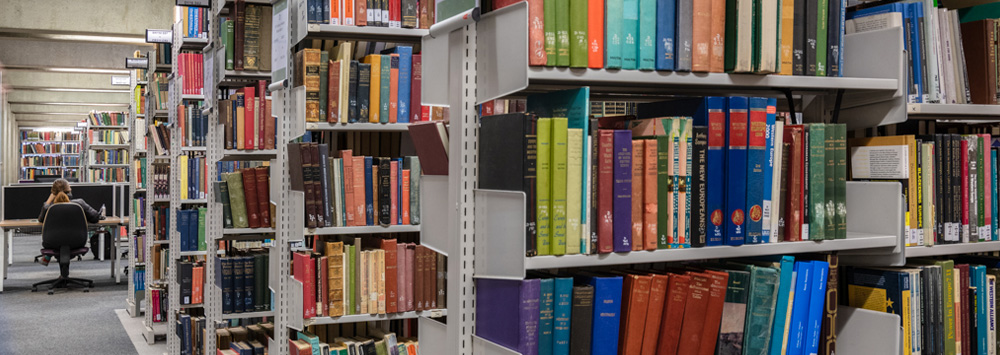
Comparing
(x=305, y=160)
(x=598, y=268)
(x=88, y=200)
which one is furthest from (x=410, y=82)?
(x=88, y=200)

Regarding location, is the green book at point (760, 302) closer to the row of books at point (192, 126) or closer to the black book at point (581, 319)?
the black book at point (581, 319)

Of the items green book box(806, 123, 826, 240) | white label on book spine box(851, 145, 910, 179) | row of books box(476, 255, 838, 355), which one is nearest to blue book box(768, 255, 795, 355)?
row of books box(476, 255, 838, 355)

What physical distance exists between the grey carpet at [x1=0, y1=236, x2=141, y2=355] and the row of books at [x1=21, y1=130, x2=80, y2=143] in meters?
13.7

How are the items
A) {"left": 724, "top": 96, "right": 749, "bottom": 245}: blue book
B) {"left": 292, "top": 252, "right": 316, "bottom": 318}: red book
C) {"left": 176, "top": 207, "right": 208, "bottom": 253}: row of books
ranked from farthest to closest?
{"left": 176, "top": 207, "right": 208, "bottom": 253}: row of books, {"left": 292, "top": 252, "right": 316, "bottom": 318}: red book, {"left": 724, "top": 96, "right": 749, "bottom": 245}: blue book

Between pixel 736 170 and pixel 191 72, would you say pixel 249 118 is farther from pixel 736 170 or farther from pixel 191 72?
pixel 736 170

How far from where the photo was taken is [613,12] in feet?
5.45

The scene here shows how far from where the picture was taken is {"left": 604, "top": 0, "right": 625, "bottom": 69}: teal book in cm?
Result: 166

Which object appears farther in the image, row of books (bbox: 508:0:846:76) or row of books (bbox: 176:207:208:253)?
row of books (bbox: 176:207:208:253)

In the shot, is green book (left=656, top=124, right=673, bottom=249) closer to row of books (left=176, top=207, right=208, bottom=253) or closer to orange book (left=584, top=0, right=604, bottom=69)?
orange book (left=584, top=0, right=604, bottom=69)

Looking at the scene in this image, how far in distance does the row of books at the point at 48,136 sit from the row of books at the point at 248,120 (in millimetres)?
20445

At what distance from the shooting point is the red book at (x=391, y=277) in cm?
294

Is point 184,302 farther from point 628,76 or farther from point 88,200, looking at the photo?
point 88,200

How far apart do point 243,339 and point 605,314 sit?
273cm

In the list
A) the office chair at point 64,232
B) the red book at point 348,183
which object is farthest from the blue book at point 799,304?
the office chair at point 64,232
